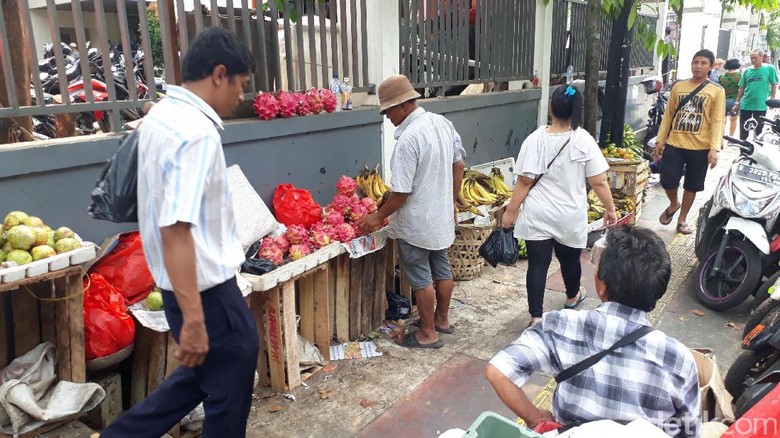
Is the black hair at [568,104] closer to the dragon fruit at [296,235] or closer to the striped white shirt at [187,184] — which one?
the dragon fruit at [296,235]

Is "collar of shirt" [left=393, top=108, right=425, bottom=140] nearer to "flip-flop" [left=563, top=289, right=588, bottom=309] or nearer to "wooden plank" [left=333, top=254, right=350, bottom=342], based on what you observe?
"wooden plank" [left=333, top=254, right=350, bottom=342]

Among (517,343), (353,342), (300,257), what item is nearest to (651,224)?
(353,342)

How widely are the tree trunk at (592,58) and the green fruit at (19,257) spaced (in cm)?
594

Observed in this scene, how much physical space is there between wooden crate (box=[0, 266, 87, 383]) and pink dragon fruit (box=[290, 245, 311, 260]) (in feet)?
4.04

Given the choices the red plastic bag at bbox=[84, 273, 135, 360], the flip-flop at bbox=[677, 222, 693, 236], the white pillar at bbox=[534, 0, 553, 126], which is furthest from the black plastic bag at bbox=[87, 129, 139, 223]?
the white pillar at bbox=[534, 0, 553, 126]

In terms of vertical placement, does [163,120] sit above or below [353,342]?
above

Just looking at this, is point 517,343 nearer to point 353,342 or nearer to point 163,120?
point 163,120

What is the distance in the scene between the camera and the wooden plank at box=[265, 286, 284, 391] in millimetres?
3434

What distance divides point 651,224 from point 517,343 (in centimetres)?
587

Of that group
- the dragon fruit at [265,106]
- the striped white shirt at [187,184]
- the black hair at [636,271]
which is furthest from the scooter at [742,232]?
the striped white shirt at [187,184]

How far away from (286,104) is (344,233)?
41.4 inches

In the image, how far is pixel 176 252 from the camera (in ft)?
6.41

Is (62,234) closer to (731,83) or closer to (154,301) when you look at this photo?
(154,301)

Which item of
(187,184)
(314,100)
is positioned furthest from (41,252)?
(314,100)
